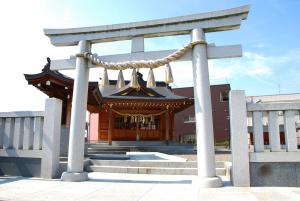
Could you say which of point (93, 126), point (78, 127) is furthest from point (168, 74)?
point (93, 126)

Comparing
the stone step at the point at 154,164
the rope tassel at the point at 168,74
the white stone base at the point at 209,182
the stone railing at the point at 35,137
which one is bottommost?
the white stone base at the point at 209,182

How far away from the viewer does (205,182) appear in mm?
6574

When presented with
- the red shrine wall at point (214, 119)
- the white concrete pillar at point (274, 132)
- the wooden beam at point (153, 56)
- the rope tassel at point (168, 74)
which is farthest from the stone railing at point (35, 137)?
the red shrine wall at point (214, 119)

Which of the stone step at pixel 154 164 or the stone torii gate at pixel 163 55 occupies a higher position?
the stone torii gate at pixel 163 55

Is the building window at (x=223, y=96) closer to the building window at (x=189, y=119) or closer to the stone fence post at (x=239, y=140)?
the building window at (x=189, y=119)

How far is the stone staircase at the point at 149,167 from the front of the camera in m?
9.05

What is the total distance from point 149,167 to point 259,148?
431 cm

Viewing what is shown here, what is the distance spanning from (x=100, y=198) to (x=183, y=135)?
29.6 metres

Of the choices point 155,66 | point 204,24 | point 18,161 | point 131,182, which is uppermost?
point 204,24

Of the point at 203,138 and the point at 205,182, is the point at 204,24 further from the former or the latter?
the point at 205,182

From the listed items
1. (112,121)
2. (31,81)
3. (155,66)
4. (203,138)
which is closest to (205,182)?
(203,138)

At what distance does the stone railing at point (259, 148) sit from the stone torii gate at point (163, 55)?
0.65 m

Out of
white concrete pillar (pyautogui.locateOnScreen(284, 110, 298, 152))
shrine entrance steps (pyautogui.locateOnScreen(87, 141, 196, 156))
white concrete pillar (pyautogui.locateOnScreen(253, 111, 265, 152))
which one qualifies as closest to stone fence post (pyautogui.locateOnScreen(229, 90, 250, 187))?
white concrete pillar (pyautogui.locateOnScreen(253, 111, 265, 152))

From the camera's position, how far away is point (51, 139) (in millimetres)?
8070
